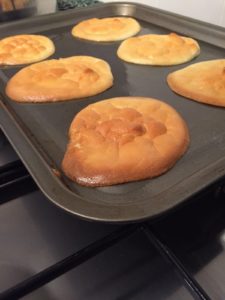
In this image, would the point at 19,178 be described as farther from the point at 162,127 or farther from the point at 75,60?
the point at 75,60

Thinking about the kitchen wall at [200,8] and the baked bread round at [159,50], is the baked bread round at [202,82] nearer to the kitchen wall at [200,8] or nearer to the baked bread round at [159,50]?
the baked bread round at [159,50]

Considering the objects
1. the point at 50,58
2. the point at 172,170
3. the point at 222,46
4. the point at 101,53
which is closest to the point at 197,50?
the point at 222,46

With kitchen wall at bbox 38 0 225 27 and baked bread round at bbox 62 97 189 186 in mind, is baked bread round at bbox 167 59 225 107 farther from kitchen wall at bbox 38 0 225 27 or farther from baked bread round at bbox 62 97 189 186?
kitchen wall at bbox 38 0 225 27

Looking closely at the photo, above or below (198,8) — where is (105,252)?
below

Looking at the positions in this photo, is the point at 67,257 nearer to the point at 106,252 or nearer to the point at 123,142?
the point at 106,252

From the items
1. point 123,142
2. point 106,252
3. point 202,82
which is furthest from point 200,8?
point 106,252

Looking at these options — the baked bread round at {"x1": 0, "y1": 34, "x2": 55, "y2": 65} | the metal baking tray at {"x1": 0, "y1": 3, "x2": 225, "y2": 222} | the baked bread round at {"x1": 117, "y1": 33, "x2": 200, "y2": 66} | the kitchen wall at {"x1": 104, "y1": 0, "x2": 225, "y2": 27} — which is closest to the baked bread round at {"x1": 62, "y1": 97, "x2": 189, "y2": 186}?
the metal baking tray at {"x1": 0, "y1": 3, "x2": 225, "y2": 222}
